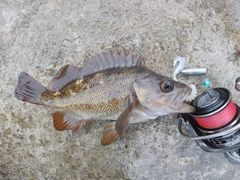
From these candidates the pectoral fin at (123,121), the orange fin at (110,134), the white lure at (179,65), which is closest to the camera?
the pectoral fin at (123,121)

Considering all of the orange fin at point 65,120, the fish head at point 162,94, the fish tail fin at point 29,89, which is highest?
the fish tail fin at point 29,89

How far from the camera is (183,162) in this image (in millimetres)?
2709

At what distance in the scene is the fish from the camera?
2311 mm

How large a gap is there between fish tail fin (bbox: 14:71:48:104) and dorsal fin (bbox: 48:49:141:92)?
0.08 meters

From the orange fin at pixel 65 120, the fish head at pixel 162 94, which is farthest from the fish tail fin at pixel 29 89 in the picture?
the fish head at pixel 162 94

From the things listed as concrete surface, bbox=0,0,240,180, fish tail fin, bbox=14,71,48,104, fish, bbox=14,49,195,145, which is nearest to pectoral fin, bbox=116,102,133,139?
→ fish, bbox=14,49,195,145

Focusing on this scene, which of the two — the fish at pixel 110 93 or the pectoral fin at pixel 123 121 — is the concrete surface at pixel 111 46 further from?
the pectoral fin at pixel 123 121

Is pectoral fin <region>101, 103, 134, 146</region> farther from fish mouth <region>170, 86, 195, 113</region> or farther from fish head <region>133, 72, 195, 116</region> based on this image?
fish mouth <region>170, 86, 195, 113</region>

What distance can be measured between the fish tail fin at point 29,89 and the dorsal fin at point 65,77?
0.07m

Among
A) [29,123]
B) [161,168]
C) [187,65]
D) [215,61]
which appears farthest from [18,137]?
[215,61]

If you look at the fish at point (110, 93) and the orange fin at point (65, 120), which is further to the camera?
the orange fin at point (65, 120)

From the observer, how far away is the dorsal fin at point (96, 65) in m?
2.41

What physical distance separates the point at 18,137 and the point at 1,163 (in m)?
0.29

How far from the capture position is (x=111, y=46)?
2729mm
